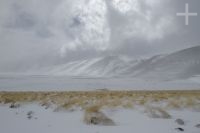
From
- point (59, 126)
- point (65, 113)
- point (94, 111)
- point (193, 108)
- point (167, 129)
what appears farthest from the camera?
point (193, 108)

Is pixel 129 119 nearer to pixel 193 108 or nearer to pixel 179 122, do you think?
pixel 179 122

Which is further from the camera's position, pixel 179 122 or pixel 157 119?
pixel 157 119

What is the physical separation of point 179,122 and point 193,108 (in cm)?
574

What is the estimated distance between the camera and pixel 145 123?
11047 millimetres

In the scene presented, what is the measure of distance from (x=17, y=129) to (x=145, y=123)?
5.46 metres

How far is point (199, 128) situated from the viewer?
9898 millimetres

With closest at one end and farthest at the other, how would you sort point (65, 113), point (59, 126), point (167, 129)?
point (167, 129), point (59, 126), point (65, 113)

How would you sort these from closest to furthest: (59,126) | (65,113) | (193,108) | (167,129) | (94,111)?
(167,129)
(59,126)
(94,111)
(65,113)
(193,108)

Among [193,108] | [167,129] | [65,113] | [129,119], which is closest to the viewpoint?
[167,129]

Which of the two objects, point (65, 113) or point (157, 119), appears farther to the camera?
point (65, 113)

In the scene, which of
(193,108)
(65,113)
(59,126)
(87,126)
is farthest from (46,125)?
(193,108)

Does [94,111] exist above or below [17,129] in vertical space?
above

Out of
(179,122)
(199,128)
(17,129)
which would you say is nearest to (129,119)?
(179,122)

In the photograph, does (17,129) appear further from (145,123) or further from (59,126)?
(145,123)
